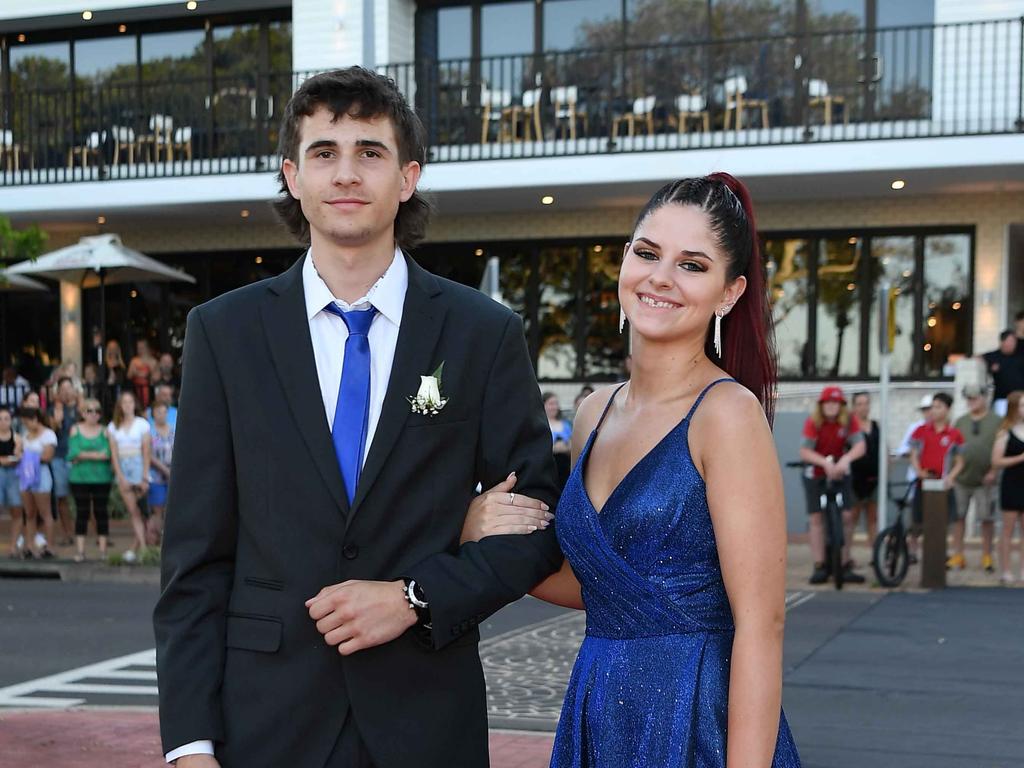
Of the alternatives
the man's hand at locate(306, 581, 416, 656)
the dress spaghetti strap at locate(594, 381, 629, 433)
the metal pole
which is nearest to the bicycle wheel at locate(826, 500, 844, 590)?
the metal pole

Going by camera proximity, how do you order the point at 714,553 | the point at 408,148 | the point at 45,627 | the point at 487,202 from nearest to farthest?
the point at 714,553 → the point at 408,148 → the point at 45,627 → the point at 487,202

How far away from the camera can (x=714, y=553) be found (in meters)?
2.80

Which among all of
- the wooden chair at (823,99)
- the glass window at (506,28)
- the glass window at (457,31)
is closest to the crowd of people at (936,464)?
the wooden chair at (823,99)

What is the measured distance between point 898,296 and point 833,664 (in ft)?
38.0

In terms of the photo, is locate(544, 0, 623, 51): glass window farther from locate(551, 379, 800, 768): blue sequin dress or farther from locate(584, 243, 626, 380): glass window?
locate(551, 379, 800, 768): blue sequin dress

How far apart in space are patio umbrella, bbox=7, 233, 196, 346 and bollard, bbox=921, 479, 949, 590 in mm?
11717

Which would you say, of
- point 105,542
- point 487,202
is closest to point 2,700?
point 105,542

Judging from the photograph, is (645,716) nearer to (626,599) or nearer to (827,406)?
(626,599)

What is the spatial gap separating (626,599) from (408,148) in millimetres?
1124

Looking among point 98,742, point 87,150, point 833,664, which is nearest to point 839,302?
point 833,664

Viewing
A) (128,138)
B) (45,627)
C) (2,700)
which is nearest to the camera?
(2,700)

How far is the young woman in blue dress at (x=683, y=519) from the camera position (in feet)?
8.87

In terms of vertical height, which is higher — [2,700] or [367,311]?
[367,311]

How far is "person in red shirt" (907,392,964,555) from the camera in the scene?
1446 centimetres
